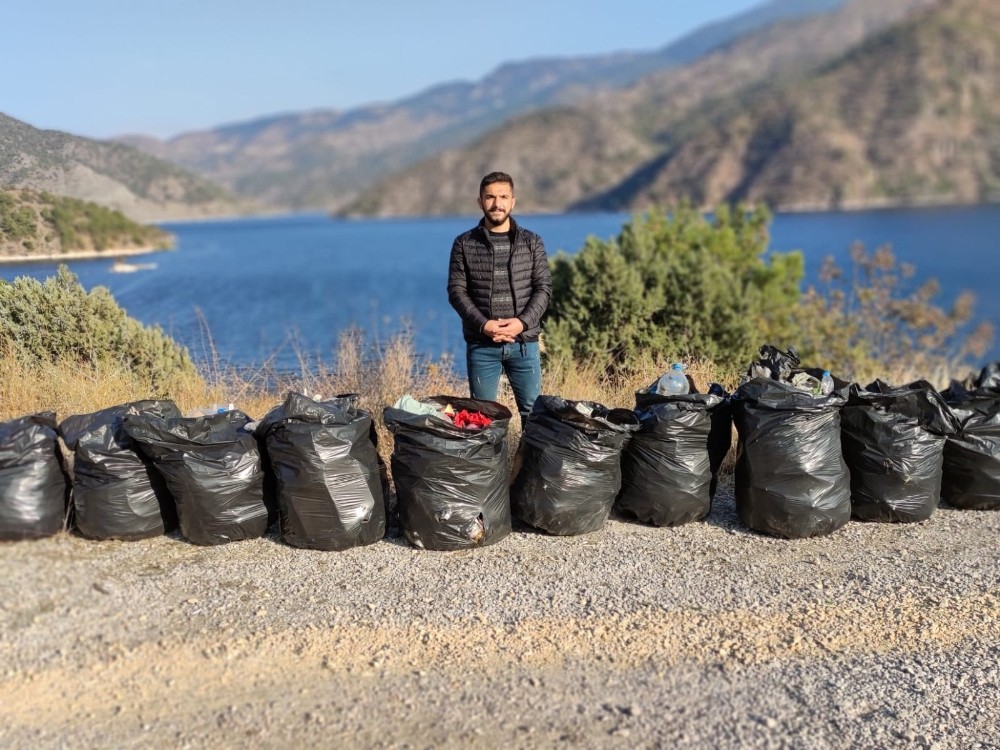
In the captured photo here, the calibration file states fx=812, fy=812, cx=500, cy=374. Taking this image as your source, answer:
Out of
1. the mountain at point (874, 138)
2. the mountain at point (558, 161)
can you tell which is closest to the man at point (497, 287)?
the mountain at point (874, 138)

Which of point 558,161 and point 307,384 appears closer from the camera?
point 307,384

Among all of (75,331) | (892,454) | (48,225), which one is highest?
(48,225)

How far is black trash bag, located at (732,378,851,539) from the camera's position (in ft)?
13.6

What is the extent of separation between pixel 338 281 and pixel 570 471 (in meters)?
29.4

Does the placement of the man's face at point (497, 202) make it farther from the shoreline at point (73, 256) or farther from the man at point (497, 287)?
the shoreline at point (73, 256)

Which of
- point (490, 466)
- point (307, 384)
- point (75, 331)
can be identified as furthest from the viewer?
point (307, 384)

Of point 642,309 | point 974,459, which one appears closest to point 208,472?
point 974,459

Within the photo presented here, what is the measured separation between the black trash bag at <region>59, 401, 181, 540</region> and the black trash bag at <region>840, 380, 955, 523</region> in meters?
3.62

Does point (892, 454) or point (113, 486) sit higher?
point (113, 486)

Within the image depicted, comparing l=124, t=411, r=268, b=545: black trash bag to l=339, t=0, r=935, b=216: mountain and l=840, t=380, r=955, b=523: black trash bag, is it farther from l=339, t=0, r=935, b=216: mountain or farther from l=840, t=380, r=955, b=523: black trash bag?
l=339, t=0, r=935, b=216: mountain

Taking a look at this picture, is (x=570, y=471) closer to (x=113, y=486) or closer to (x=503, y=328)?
(x=503, y=328)

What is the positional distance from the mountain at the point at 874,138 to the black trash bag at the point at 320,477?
89407 mm

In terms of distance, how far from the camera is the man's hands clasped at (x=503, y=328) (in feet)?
14.8

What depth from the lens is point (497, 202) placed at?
444 centimetres
